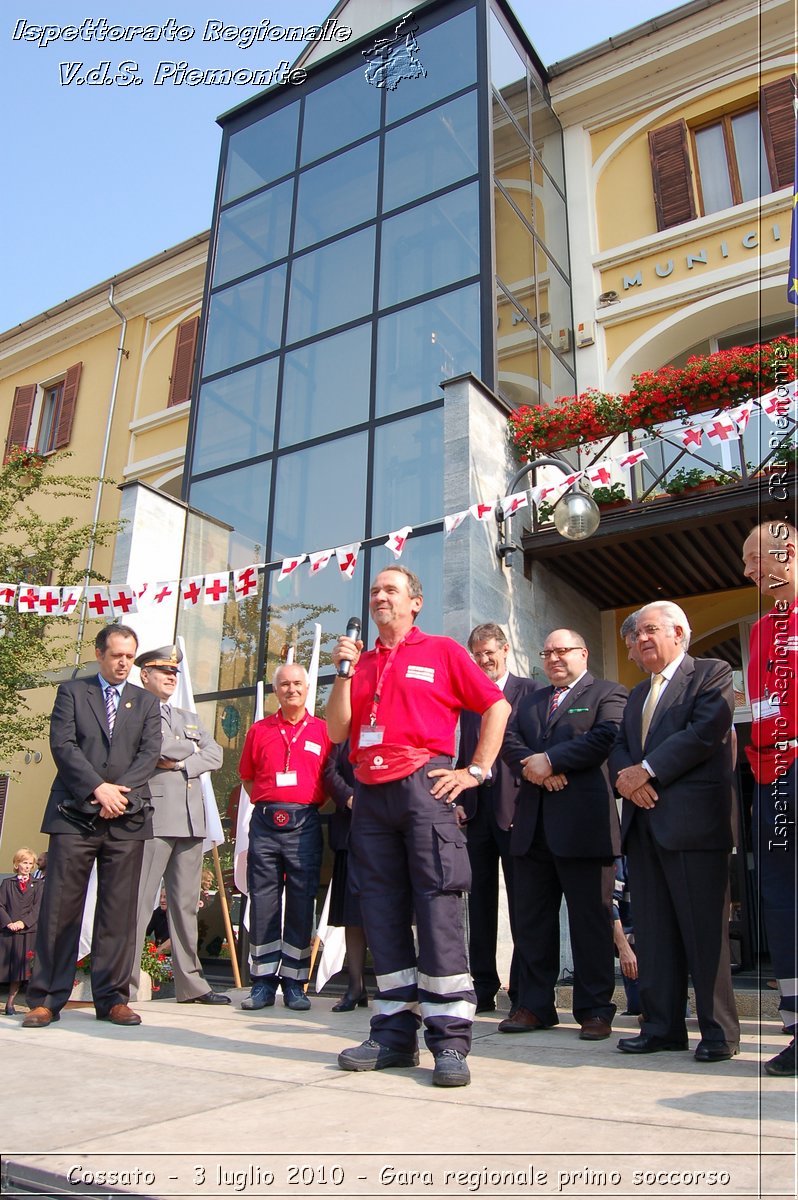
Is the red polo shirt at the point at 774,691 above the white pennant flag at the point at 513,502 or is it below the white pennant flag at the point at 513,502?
below

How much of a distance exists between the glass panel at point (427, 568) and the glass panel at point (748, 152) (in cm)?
620

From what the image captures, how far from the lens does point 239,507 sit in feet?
35.5

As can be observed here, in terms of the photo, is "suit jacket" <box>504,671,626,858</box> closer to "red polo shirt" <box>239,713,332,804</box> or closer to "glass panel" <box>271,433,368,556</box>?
"red polo shirt" <box>239,713,332,804</box>

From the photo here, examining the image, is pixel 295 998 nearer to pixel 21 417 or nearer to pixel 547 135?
pixel 547 135

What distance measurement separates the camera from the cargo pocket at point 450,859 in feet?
11.0

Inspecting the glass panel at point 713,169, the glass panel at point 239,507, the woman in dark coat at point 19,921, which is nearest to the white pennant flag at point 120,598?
the glass panel at point 239,507

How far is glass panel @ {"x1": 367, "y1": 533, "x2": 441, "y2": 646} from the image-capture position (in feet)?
28.4

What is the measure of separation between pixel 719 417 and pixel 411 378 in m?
3.46

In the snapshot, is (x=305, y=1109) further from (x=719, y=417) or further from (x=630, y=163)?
(x=630, y=163)

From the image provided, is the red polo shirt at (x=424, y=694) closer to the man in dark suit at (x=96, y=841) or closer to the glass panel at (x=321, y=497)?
the man in dark suit at (x=96, y=841)

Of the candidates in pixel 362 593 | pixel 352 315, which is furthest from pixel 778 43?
pixel 362 593

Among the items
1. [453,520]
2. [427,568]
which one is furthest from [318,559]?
[453,520]

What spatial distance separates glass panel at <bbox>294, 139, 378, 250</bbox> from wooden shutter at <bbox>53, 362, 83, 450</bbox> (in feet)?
23.1

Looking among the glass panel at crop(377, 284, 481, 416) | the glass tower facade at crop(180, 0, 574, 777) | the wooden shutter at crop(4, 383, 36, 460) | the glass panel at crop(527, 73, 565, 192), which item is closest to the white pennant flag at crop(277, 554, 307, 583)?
the glass tower facade at crop(180, 0, 574, 777)
